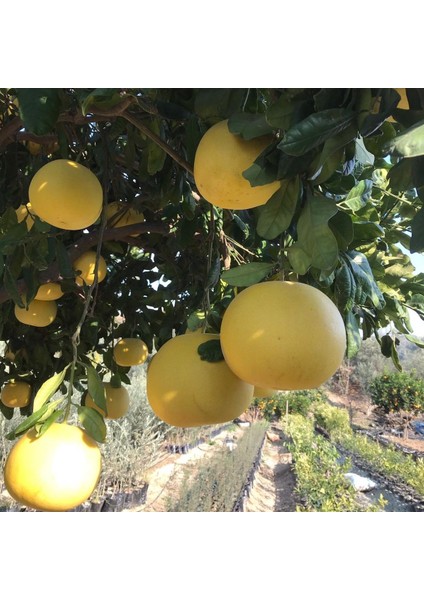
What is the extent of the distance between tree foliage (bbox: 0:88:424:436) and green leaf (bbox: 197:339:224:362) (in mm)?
99

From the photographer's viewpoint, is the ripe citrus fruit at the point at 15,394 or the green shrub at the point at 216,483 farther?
the green shrub at the point at 216,483

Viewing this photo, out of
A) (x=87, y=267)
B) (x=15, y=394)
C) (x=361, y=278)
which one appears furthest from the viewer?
(x=15, y=394)

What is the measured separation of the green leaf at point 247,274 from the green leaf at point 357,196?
419 mm

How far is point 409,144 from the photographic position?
44 centimetres

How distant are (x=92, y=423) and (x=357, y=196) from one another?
0.75 m

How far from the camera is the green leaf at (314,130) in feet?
1.69

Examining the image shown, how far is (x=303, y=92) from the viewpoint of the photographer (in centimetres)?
57

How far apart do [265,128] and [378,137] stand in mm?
301

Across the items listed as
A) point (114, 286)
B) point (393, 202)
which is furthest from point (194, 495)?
point (393, 202)

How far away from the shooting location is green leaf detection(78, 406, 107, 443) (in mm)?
705

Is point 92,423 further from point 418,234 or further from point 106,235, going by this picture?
point 106,235

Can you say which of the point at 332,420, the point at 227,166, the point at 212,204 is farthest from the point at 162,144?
the point at 332,420

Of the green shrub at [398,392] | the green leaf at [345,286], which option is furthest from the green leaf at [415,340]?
the green shrub at [398,392]

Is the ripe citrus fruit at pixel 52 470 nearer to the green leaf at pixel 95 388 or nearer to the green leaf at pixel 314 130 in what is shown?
the green leaf at pixel 95 388
